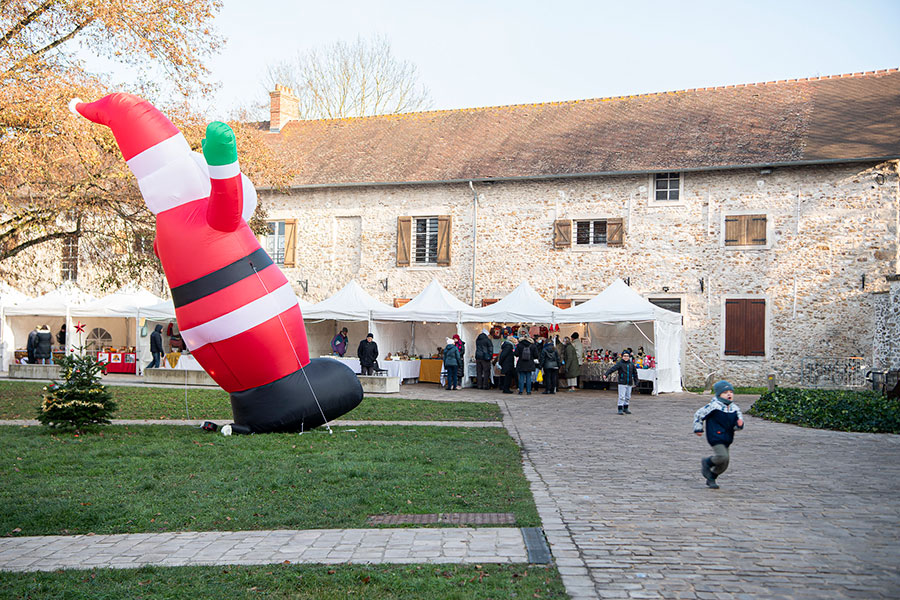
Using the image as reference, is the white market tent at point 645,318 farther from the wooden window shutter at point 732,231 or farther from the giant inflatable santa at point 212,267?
the giant inflatable santa at point 212,267

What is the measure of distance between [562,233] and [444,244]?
11.9 ft

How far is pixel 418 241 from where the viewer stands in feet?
81.3

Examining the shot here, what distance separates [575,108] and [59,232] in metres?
16.8

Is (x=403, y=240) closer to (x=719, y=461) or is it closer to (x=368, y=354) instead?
(x=368, y=354)

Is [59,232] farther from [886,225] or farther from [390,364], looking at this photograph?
[886,225]

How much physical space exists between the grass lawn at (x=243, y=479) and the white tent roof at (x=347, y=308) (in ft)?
31.9

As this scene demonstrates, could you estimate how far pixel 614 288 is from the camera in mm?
19922

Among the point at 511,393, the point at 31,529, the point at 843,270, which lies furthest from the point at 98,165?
the point at 843,270

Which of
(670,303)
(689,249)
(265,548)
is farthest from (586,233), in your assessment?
(265,548)

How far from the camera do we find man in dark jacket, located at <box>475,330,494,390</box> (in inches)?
776

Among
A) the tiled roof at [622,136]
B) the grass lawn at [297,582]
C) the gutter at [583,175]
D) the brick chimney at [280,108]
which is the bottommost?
the grass lawn at [297,582]

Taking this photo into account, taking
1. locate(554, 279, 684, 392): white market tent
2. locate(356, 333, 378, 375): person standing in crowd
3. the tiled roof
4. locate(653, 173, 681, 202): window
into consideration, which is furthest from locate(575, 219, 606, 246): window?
locate(356, 333, 378, 375): person standing in crowd

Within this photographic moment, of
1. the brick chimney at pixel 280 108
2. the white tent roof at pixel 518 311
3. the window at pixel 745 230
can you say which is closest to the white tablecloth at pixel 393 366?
the white tent roof at pixel 518 311

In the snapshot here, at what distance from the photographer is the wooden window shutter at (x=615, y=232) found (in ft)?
74.3
